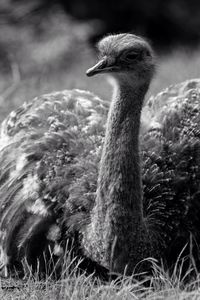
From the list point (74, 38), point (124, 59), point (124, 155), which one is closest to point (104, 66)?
point (124, 59)

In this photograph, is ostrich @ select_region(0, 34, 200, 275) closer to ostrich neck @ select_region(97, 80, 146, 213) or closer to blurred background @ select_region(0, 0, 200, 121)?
ostrich neck @ select_region(97, 80, 146, 213)

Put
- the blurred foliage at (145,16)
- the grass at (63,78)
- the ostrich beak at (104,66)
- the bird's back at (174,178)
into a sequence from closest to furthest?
the grass at (63,78), the ostrich beak at (104,66), the bird's back at (174,178), the blurred foliage at (145,16)

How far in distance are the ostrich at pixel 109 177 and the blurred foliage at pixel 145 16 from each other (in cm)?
610

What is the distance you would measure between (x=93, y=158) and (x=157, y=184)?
0.38 metres

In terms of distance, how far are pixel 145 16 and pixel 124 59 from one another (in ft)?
24.3

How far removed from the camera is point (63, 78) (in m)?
8.44

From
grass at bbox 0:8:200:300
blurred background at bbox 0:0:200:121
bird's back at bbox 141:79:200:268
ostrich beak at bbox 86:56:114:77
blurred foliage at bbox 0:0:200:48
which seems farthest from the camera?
blurred foliage at bbox 0:0:200:48

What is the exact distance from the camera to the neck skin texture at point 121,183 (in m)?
3.85

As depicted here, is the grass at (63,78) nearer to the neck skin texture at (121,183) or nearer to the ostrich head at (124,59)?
the neck skin texture at (121,183)

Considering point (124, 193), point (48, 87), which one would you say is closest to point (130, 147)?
point (124, 193)

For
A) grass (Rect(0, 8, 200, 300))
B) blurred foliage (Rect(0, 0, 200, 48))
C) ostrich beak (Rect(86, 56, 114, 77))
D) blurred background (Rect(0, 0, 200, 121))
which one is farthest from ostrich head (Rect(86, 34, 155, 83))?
blurred foliage (Rect(0, 0, 200, 48))

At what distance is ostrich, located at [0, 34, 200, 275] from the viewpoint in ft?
12.7

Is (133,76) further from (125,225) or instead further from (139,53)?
(125,225)

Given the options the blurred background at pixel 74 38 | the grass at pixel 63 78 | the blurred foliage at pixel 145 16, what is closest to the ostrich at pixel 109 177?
the grass at pixel 63 78
